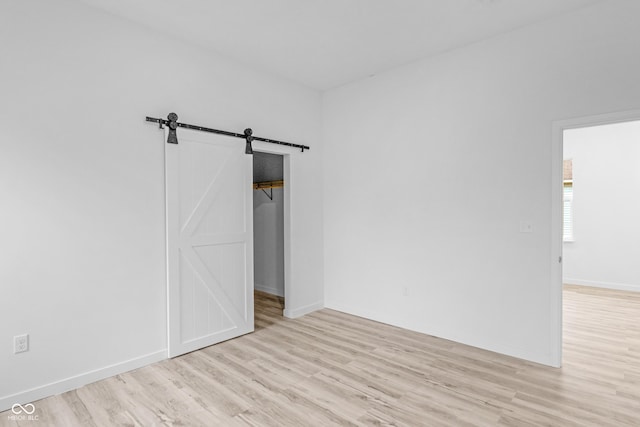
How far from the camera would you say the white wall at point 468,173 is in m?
2.89


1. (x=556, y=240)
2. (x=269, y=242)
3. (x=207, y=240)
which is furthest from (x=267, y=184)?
(x=556, y=240)

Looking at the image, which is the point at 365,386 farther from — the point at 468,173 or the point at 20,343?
the point at 20,343

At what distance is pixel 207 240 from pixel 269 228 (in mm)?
2143

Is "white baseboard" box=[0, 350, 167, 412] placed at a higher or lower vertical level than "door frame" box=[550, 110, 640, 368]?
lower

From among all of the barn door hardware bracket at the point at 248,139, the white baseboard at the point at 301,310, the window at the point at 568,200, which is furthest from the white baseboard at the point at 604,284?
the barn door hardware bracket at the point at 248,139

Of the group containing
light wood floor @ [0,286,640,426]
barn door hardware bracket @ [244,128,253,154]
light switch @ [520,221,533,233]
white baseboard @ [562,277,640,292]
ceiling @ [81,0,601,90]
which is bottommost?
light wood floor @ [0,286,640,426]

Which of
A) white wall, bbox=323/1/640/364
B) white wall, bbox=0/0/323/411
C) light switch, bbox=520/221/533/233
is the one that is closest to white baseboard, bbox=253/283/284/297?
white wall, bbox=323/1/640/364

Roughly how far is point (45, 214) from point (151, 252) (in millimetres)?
817

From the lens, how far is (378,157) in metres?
4.18

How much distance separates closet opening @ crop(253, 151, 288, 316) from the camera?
211 inches

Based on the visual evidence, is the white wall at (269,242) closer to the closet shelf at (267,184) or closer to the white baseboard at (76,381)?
the closet shelf at (267,184)

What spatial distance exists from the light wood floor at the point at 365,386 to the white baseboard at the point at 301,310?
606 millimetres

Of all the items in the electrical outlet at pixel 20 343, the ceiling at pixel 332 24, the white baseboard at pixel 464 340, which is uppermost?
the ceiling at pixel 332 24

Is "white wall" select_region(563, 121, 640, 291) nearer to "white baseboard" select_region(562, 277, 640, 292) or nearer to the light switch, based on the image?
"white baseboard" select_region(562, 277, 640, 292)
